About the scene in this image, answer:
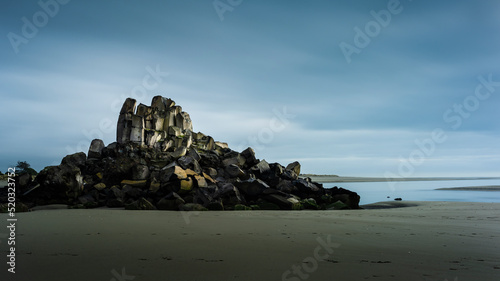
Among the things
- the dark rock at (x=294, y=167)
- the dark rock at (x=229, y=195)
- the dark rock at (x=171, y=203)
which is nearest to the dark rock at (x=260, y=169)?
the dark rock at (x=294, y=167)

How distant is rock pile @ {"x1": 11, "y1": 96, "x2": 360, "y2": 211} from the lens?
575 inches

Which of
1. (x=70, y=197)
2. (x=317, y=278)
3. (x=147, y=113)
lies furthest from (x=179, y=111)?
(x=317, y=278)

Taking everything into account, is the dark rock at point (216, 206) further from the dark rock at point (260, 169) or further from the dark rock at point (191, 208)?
the dark rock at point (260, 169)

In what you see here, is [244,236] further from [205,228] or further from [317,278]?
[317,278]

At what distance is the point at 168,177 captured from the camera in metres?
15.5

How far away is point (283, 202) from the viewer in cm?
1411

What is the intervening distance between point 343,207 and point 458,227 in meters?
7.95

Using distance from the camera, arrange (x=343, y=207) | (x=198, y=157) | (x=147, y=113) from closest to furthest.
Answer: (x=343, y=207), (x=198, y=157), (x=147, y=113)

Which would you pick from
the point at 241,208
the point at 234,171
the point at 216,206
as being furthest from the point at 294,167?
the point at 216,206

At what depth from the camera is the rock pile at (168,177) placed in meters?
14.6

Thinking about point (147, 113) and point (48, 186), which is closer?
point (48, 186)

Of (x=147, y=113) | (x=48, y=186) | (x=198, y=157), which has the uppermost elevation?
(x=147, y=113)

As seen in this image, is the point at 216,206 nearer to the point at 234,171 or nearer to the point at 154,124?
the point at 234,171

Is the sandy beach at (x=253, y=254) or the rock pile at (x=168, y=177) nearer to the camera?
the sandy beach at (x=253, y=254)
